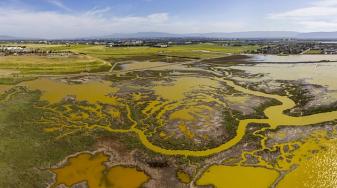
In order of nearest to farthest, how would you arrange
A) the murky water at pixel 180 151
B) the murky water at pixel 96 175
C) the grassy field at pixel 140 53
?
the murky water at pixel 96 175 < the murky water at pixel 180 151 < the grassy field at pixel 140 53

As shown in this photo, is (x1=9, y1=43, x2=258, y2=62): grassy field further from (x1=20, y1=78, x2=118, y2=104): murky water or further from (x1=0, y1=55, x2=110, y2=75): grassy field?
(x1=20, y1=78, x2=118, y2=104): murky water

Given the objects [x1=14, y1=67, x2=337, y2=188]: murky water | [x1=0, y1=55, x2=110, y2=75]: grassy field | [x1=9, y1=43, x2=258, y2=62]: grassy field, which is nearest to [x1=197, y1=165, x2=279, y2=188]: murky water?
[x1=14, y1=67, x2=337, y2=188]: murky water

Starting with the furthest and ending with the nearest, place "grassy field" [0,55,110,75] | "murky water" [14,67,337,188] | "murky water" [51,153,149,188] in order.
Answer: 1. "grassy field" [0,55,110,75]
2. "murky water" [14,67,337,188]
3. "murky water" [51,153,149,188]

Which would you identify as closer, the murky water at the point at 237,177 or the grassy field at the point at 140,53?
the murky water at the point at 237,177

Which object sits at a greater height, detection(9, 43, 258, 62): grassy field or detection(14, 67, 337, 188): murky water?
detection(9, 43, 258, 62): grassy field

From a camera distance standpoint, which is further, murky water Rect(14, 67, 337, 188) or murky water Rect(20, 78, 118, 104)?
murky water Rect(20, 78, 118, 104)

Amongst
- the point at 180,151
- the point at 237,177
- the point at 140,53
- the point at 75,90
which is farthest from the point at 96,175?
the point at 140,53

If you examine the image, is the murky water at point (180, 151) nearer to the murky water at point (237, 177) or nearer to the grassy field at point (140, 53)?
the murky water at point (237, 177)

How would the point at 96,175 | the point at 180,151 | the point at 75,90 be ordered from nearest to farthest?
the point at 96,175, the point at 180,151, the point at 75,90

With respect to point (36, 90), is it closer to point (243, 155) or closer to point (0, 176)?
point (0, 176)

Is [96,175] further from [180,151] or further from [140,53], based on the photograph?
[140,53]

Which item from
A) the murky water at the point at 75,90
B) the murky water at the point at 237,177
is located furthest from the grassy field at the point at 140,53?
the murky water at the point at 237,177

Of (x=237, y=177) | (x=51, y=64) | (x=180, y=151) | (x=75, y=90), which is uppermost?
(x=51, y=64)
